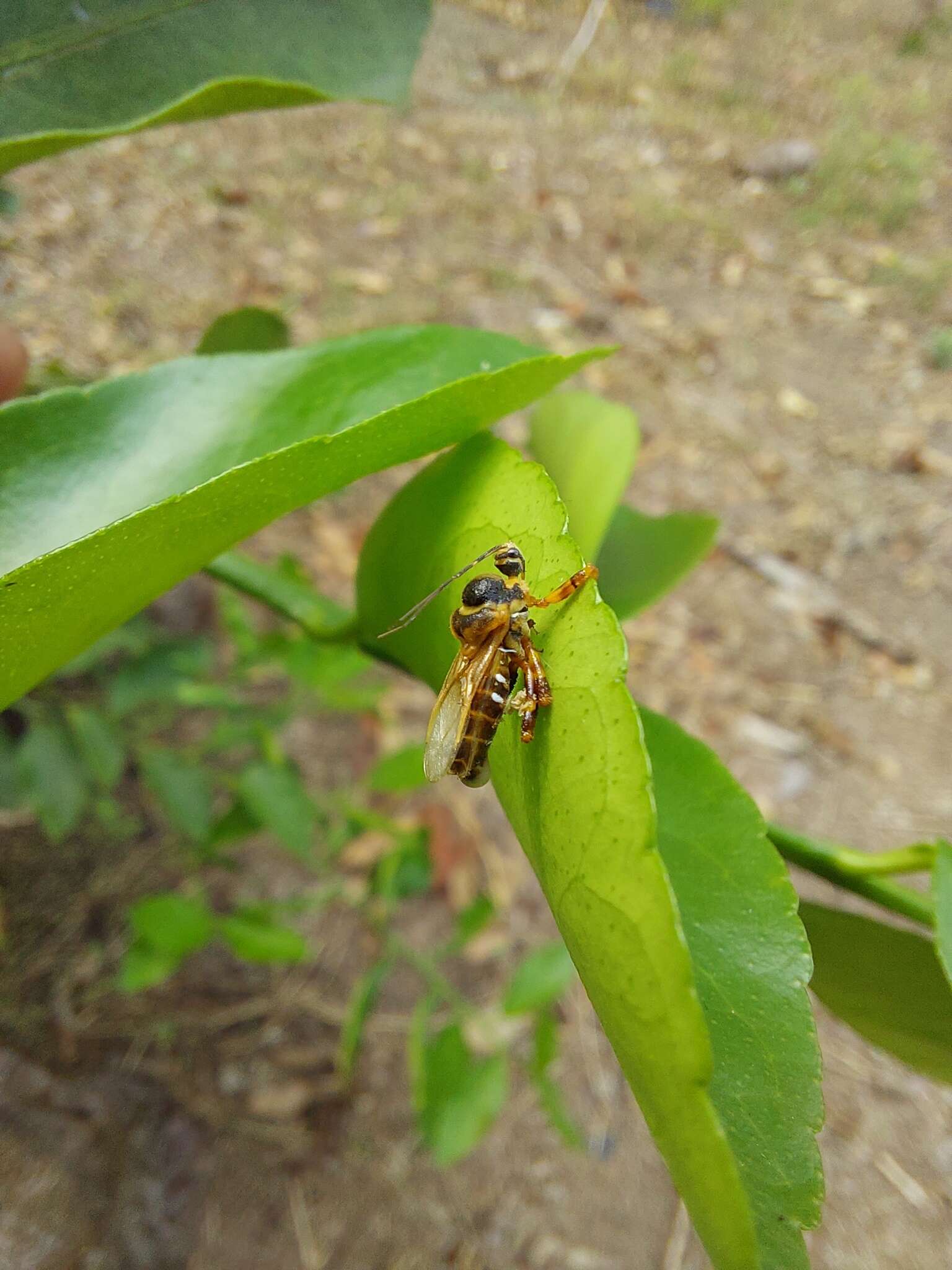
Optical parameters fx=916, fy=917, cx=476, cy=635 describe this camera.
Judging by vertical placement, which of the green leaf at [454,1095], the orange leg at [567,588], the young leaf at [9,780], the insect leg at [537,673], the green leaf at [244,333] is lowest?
the green leaf at [454,1095]

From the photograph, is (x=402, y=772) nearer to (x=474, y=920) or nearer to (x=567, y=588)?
(x=474, y=920)

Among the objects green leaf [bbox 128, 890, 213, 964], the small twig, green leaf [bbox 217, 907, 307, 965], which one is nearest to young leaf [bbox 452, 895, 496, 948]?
green leaf [bbox 217, 907, 307, 965]

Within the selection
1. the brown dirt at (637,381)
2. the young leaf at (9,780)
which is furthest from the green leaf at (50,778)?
the brown dirt at (637,381)

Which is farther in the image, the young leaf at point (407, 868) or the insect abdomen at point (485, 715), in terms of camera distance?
the young leaf at point (407, 868)

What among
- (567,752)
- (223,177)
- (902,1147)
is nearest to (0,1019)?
(567,752)

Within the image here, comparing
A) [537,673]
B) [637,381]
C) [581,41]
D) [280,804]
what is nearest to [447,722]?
[537,673]

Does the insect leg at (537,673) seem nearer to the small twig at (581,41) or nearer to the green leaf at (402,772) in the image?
the green leaf at (402,772)

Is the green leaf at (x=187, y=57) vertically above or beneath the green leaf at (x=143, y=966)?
above
